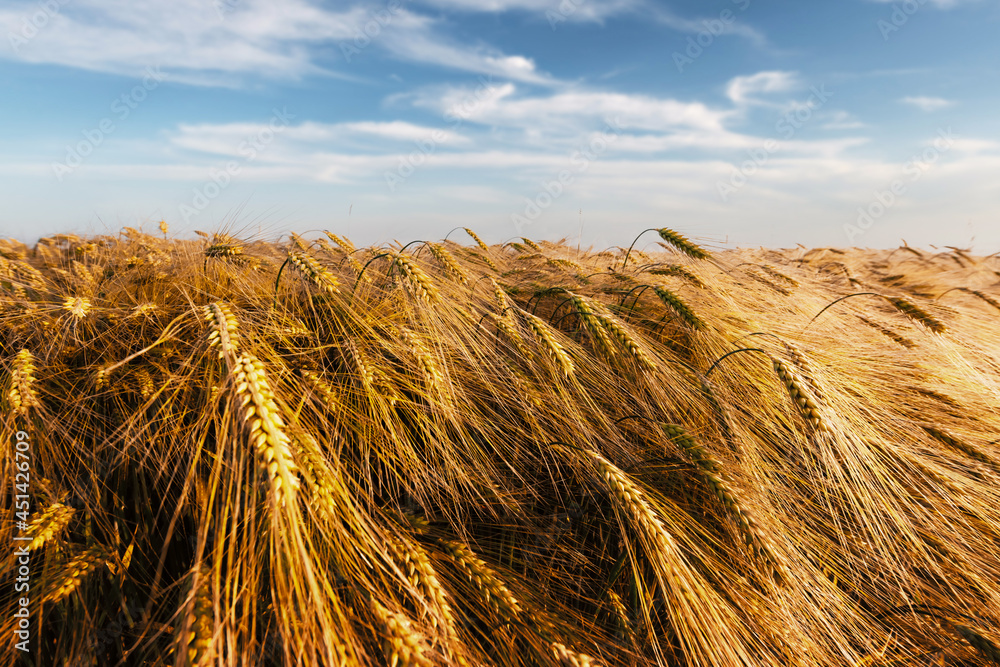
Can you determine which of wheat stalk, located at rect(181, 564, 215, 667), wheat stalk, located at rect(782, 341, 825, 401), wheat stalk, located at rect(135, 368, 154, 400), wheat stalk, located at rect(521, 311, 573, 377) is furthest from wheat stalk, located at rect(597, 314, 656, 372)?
wheat stalk, located at rect(135, 368, 154, 400)

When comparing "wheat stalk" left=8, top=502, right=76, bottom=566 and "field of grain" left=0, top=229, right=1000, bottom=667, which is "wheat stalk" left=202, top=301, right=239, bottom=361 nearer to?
"field of grain" left=0, top=229, right=1000, bottom=667

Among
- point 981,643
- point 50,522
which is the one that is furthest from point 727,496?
point 50,522

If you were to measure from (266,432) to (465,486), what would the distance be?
689 millimetres

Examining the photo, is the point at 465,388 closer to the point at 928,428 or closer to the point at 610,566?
the point at 610,566

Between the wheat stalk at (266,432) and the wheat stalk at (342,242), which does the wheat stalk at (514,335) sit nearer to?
the wheat stalk at (266,432)

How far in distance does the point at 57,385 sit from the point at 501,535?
4.89ft

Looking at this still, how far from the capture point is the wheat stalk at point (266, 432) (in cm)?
83

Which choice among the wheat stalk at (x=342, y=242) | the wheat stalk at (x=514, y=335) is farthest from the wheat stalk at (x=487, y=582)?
the wheat stalk at (x=342, y=242)

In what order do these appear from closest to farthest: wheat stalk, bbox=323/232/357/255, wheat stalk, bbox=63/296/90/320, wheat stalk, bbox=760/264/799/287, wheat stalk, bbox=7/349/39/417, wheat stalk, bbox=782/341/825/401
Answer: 1. wheat stalk, bbox=7/349/39/417
2. wheat stalk, bbox=782/341/825/401
3. wheat stalk, bbox=63/296/90/320
4. wheat stalk, bbox=323/232/357/255
5. wheat stalk, bbox=760/264/799/287

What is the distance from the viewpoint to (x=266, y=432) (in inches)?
35.1

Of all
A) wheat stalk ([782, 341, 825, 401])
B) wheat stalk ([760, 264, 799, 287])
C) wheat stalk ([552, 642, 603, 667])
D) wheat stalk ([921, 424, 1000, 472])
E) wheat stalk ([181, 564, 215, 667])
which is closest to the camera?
wheat stalk ([181, 564, 215, 667])

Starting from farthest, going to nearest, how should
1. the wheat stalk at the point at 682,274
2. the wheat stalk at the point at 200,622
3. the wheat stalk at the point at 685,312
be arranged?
1. the wheat stalk at the point at 682,274
2. the wheat stalk at the point at 685,312
3. the wheat stalk at the point at 200,622

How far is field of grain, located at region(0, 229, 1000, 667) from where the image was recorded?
1.00 meters

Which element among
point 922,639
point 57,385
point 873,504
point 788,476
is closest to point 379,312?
point 57,385
